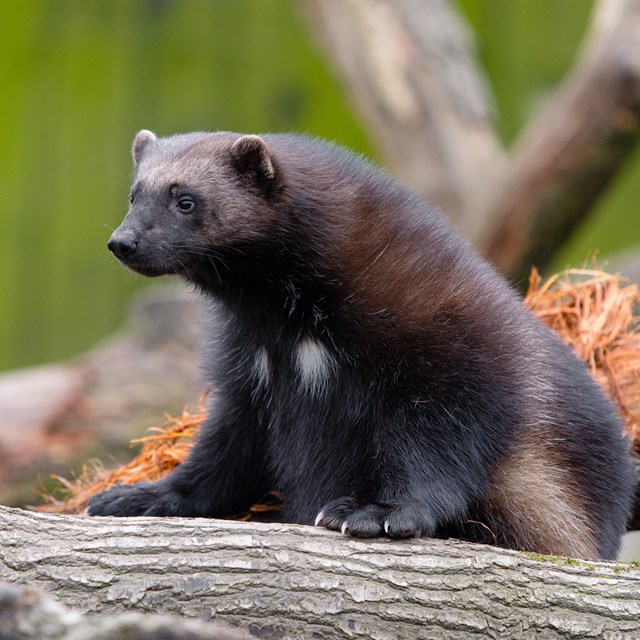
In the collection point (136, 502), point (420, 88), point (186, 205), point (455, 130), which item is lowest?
point (136, 502)

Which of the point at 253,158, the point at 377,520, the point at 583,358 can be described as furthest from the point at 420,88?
the point at 377,520

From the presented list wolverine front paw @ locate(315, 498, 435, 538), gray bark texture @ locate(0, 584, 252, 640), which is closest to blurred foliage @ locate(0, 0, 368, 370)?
wolverine front paw @ locate(315, 498, 435, 538)

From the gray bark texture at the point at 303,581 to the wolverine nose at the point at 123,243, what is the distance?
2.69 feet

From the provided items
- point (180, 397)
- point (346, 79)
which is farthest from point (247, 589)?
point (346, 79)

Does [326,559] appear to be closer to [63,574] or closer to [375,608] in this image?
[375,608]

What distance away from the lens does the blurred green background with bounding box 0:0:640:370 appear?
31.0 ft

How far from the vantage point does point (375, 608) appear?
2.95 meters

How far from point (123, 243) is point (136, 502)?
3.49ft

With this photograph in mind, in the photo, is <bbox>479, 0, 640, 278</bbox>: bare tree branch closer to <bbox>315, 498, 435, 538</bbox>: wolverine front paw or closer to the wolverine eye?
the wolverine eye

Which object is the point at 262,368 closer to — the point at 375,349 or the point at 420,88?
the point at 375,349

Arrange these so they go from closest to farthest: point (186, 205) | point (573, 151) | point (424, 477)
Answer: point (424, 477) → point (186, 205) → point (573, 151)

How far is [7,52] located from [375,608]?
307 inches

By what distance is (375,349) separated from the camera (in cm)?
346

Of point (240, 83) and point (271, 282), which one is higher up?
point (240, 83)
